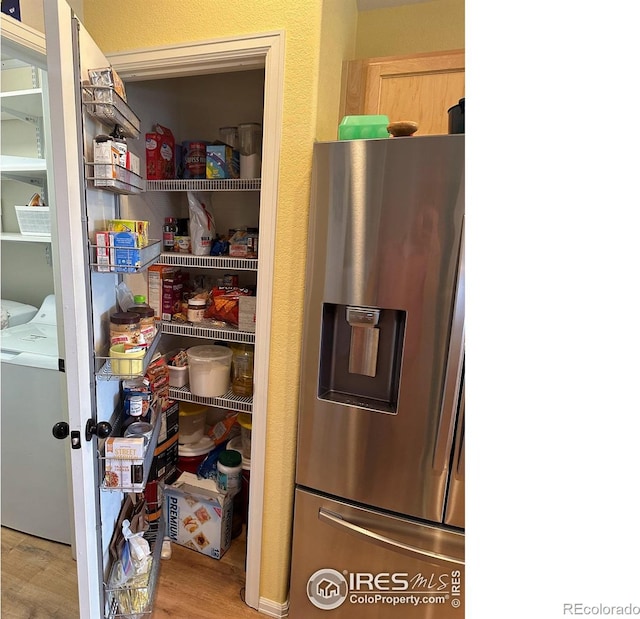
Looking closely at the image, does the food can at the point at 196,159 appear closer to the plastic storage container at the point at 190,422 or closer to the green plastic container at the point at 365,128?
the green plastic container at the point at 365,128

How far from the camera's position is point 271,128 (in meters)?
1.18

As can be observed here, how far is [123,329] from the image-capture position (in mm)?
1020

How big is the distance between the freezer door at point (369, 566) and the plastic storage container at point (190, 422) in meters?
0.77

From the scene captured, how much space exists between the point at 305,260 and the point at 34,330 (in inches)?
56.3

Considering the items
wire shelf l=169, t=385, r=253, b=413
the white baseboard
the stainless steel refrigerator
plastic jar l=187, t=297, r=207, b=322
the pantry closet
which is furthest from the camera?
plastic jar l=187, t=297, r=207, b=322

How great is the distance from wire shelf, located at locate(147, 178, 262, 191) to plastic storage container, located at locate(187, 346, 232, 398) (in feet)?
2.28

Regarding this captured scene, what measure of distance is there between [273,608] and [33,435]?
4.04ft

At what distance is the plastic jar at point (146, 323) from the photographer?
1073 millimetres

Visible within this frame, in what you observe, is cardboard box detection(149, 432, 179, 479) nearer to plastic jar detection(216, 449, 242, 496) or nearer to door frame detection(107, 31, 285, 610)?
plastic jar detection(216, 449, 242, 496)

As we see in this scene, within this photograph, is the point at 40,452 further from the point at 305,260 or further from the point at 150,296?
the point at 305,260

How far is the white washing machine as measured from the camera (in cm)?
159

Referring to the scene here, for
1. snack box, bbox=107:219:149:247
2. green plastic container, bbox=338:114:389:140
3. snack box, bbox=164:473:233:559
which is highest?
green plastic container, bbox=338:114:389:140

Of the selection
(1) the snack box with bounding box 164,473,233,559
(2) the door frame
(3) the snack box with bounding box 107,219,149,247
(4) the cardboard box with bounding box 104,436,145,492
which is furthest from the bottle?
(1) the snack box with bounding box 164,473,233,559
